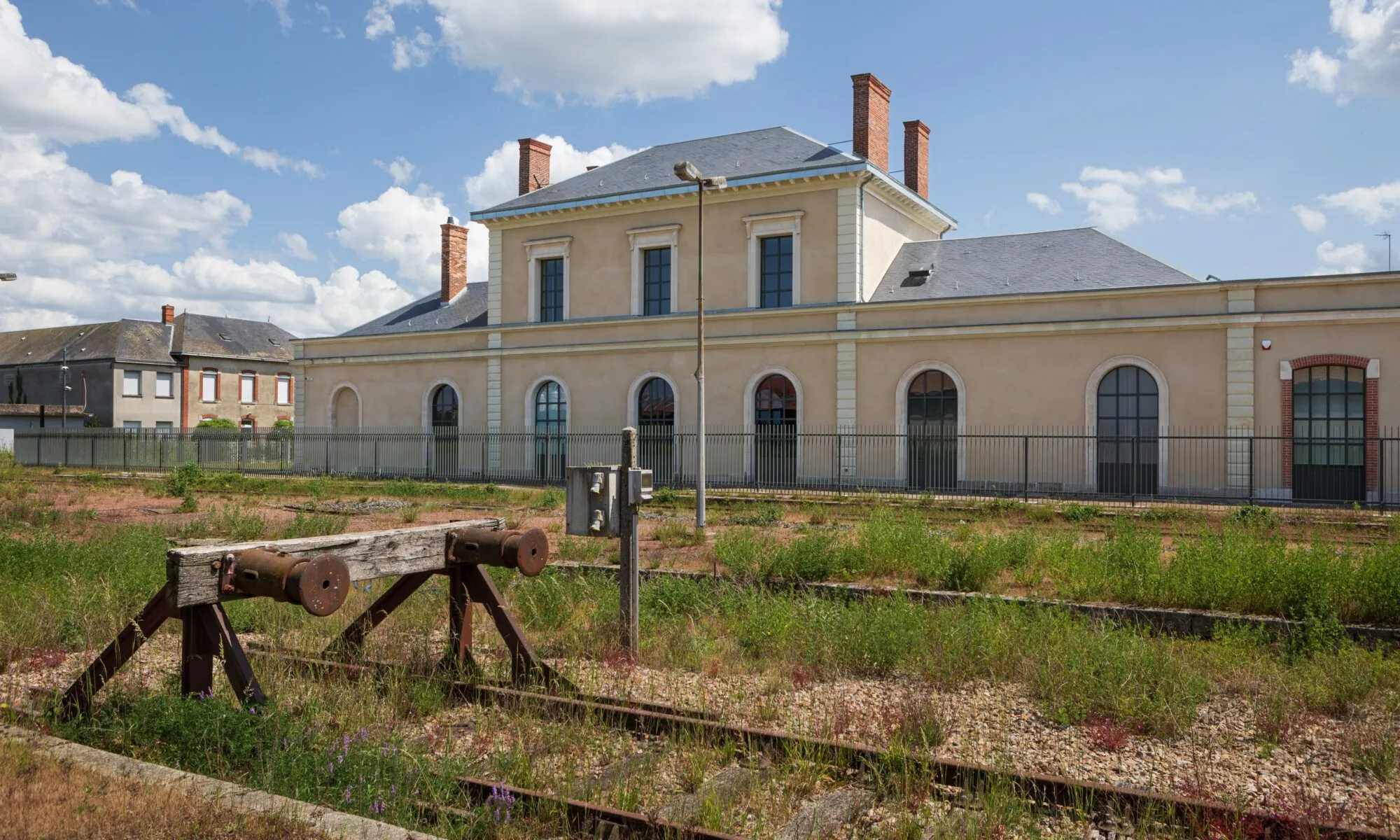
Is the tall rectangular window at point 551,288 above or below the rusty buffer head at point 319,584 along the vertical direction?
above

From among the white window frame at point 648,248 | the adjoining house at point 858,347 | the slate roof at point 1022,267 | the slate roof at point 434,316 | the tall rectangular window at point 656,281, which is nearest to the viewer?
the adjoining house at point 858,347

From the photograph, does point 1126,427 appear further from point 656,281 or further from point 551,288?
point 551,288

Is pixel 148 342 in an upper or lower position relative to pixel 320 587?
upper

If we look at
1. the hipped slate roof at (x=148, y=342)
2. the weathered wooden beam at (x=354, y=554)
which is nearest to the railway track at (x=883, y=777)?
the weathered wooden beam at (x=354, y=554)

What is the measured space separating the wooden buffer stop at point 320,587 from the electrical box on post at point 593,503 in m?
0.77

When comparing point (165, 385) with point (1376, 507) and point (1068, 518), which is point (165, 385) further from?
point (1376, 507)

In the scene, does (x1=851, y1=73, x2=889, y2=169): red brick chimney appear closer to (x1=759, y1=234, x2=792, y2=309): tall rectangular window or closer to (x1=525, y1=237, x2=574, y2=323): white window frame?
(x1=759, y1=234, x2=792, y2=309): tall rectangular window

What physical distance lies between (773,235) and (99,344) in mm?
41702

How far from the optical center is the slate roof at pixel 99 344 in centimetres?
5212

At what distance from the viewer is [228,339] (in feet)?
187

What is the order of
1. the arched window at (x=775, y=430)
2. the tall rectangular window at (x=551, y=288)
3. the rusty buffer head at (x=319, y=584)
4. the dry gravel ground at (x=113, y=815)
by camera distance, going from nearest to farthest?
the dry gravel ground at (x=113, y=815)
the rusty buffer head at (x=319, y=584)
the arched window at (x=775, y=430)
the tall rectangular window at (x=551, y=288)

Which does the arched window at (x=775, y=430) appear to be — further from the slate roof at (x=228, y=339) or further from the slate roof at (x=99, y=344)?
the slate roof at (x=99, y=344)

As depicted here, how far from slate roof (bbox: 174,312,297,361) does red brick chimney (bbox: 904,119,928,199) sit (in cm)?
3632

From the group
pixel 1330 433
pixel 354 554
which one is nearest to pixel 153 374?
pixel 1330 433
